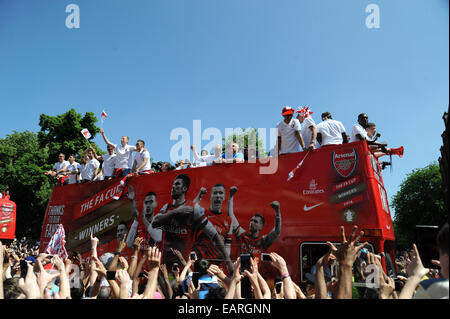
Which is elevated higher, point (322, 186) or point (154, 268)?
point (322, 186)

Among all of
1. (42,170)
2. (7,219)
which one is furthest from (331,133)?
(42,170)

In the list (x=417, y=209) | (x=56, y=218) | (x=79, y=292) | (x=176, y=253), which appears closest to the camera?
(x=79, y=292)

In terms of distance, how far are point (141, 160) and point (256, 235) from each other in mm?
3653

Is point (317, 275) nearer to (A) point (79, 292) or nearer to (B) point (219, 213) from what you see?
(A) point (79, 292)

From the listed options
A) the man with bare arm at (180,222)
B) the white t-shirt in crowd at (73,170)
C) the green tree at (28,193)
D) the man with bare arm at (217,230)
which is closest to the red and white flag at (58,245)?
the white t-shirt in crowd at (73,170)

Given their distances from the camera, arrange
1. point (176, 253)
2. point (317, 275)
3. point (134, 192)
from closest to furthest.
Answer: point (317, 275) → point (176, 253) → point (134, 192)

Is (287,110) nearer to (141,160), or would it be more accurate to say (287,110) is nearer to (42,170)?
(141,160)

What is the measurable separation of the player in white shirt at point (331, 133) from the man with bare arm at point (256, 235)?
1.44 m

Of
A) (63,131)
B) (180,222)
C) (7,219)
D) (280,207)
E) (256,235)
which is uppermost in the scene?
(63,131)

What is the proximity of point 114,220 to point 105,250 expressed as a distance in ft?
2.31

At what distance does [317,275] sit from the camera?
247 cm

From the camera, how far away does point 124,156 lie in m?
8.36

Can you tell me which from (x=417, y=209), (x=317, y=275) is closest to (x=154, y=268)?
(x=317, y=275)

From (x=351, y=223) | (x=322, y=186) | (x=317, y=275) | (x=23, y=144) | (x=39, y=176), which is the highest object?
(x=23, y=144)
